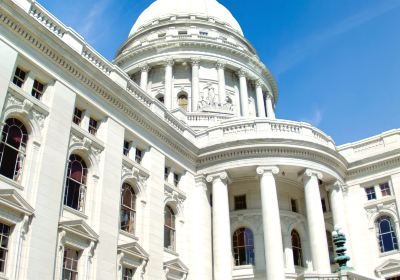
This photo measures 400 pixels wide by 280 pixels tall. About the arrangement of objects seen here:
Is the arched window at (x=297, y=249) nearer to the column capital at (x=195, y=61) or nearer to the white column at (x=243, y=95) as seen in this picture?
the white column at (x=243, y=95)

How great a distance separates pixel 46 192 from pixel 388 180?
83.1ft

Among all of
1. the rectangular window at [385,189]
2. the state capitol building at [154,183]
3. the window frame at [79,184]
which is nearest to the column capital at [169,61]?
the state capitol building at [154,183]

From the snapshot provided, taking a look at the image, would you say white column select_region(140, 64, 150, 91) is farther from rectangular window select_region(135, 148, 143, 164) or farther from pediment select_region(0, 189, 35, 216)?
pediment select_region(0, 189, 35, 216)

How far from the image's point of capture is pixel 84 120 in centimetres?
2612

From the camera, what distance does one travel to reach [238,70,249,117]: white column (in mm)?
53447

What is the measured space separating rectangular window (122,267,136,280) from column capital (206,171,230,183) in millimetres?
10058

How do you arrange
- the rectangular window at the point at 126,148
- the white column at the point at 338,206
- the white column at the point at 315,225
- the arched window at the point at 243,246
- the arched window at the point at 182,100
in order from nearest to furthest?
1. the rectangular window at the point at 126,148
2. the white column at the point at 315,225
3. the white column at the point at 338,206
4. the arched window at the point at 243,246
5. the arched window at the point at 182,100

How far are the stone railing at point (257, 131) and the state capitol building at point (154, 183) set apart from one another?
0.36ft

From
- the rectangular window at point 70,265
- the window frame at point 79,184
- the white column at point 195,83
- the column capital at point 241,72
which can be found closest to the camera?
the rectangular window at point 70,265

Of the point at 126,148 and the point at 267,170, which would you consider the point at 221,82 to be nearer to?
the point at 267,170

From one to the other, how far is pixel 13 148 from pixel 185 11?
154 feet

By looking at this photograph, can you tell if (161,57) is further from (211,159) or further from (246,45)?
(211,159)

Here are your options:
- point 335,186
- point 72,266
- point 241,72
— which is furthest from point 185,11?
point 72,266

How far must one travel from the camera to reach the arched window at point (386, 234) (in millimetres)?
34344
